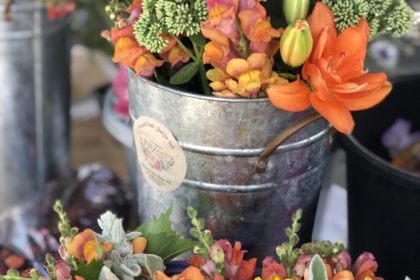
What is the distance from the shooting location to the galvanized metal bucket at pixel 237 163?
542 mm

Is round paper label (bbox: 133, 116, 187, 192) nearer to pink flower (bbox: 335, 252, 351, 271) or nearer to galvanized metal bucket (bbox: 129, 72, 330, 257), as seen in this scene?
galvanized metal bucket (bbox: 129, 72, 330, 257)

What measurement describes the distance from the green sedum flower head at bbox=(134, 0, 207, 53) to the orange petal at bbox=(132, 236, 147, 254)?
0.15 metres

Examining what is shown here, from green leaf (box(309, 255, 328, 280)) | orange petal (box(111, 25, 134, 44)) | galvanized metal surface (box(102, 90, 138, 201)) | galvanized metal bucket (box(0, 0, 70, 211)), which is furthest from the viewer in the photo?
galvanized metal bucket (box(0, 0, 70, 211))

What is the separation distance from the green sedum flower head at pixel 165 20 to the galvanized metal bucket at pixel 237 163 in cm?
5

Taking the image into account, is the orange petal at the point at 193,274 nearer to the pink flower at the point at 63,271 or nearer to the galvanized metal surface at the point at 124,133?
the pink flower at the point at 63,271

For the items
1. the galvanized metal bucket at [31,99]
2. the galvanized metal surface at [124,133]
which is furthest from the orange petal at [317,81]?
the galvanized metal bucket at [31,99]

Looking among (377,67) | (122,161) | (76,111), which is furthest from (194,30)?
(76,111)

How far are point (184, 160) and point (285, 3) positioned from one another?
0.54 feet

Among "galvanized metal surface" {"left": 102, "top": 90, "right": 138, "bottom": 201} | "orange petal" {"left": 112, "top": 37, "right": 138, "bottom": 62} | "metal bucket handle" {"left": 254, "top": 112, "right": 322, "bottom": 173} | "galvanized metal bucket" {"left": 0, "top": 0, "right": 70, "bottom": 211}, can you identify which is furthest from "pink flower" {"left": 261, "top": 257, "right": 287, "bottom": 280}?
"galvanized metal bucket" {"left": 0, "top": 0, "right": 70, "bottom": 211}

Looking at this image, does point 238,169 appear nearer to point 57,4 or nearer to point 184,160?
point 184,160

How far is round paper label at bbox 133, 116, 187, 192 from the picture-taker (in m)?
0.58

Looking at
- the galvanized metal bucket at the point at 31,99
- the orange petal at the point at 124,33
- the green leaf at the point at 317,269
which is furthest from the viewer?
the galvanized metal bucket at the point at 31,99

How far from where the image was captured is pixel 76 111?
167 cm

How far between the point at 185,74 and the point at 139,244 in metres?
0.15
